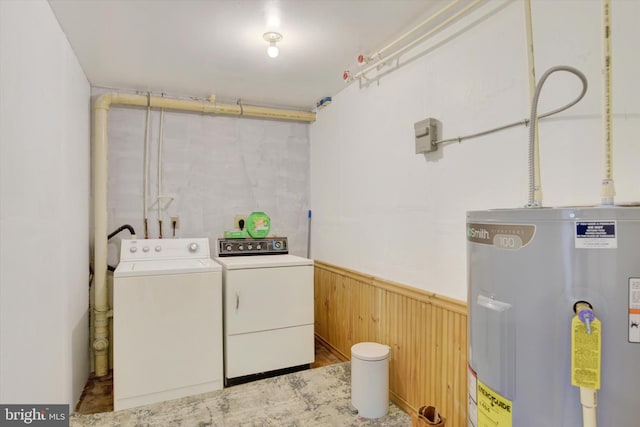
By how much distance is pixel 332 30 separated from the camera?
2111 millimetres

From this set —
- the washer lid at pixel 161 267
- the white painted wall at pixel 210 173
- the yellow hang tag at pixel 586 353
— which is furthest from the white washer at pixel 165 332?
the yellow hang tag at pixel 586 353

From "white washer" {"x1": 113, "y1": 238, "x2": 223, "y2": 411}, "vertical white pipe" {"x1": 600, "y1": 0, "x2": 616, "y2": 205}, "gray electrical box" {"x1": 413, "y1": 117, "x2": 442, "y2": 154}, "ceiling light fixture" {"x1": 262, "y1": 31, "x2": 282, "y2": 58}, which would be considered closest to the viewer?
"vertical white pipe" {"x1": 600, "y1": 0, "x2": 616, "y2": 205}

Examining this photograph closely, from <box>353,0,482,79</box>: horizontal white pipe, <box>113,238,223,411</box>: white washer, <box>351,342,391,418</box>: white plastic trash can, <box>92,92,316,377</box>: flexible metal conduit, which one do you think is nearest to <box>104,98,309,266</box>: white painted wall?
<box>92,92,316,377</box>: flexible metal conduit

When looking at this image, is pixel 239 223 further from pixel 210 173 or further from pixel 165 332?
pixel 165 332

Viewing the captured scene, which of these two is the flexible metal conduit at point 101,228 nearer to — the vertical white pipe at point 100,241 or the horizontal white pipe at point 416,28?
the vertical white pipe at point 100,241

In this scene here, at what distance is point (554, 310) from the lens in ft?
2.78

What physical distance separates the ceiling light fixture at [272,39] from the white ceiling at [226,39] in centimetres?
4

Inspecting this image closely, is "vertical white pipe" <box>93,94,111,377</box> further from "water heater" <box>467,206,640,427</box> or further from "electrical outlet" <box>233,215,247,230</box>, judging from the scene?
"water heater" <box>467,206,640,427</box>

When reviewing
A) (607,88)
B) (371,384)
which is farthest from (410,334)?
(607,88)

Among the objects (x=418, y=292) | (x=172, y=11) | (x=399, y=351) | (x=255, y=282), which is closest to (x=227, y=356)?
(x=255, y=282)

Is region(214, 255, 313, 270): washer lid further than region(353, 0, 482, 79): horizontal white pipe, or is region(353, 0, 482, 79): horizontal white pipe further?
region(214, 255, 313, 270): washer lid

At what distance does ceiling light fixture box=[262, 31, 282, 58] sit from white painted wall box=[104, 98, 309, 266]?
4.61 feet

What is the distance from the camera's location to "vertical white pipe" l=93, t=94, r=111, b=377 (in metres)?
2.80

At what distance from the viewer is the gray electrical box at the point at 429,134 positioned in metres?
2.02
